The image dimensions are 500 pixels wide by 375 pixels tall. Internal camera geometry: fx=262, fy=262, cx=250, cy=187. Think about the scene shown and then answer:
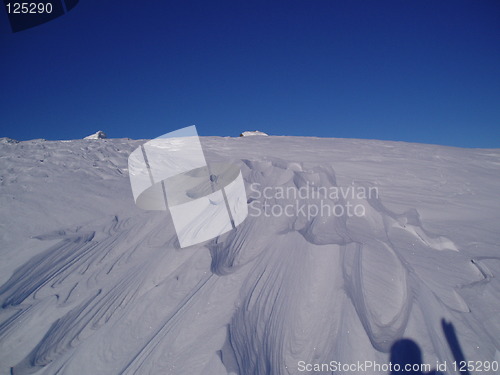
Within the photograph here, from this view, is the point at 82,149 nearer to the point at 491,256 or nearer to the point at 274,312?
the point at 274,312

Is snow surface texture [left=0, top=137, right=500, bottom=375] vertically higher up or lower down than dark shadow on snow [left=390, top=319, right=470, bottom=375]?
higher up

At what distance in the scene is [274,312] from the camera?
1763mm

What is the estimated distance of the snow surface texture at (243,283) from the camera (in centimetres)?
158

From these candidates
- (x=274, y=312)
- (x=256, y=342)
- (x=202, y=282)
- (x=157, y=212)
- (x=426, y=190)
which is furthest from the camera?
(x=426, y=190)

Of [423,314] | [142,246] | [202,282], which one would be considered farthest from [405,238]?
[142,246]

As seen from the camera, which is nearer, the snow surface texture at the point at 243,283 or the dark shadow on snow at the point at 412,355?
the dark shadow on snow at the point at 412,355

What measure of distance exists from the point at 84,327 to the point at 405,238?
A: 8.57ft

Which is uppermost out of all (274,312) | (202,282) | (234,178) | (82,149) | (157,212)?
(82,149)

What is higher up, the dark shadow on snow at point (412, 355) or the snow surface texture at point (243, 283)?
the snow surface texture at point (243, 283)

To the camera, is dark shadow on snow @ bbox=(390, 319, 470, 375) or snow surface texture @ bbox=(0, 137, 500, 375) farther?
snow surface texture @ bbox=(0, 137, 500, 375)

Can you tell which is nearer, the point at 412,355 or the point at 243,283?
the point at 412,355

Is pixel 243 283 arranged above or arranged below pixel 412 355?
above

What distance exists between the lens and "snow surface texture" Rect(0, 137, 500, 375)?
1.58 m

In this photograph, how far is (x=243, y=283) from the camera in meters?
1.98
